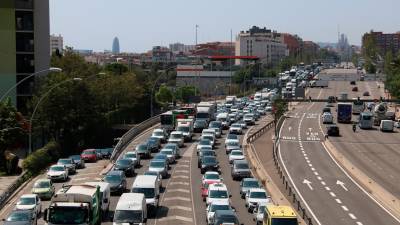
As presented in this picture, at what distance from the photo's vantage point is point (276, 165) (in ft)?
177

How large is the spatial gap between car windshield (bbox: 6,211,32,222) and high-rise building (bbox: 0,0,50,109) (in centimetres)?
4721

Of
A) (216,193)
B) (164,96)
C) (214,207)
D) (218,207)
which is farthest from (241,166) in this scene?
(164,96)

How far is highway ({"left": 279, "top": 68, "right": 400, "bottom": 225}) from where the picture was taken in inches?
1436

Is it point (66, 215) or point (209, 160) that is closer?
point (66, 215)

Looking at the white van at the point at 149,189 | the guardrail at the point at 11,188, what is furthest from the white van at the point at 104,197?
the guardrail at the point at 11,188

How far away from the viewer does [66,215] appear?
88.2 ft

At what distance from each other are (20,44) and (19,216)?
167 feet

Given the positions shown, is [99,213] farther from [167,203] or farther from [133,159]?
[133,159]

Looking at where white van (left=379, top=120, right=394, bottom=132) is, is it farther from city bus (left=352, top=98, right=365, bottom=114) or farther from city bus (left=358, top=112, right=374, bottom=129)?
city bus (left=352, top=98, right=365, bottom=114)

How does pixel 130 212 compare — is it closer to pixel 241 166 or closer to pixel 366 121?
pixel 241 166

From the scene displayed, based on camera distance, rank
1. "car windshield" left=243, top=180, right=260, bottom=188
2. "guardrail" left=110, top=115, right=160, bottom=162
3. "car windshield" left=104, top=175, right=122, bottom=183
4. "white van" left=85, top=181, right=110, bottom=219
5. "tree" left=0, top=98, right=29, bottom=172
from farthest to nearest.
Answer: "guardrail" left=110, top=115, right=160, bottom=162 → "tree" left=0, top=98, right=29, bottom=172 → "car windshield" left=104, top=175, right=122, bottom=183 → "car windshield" left=243, top=180, right=260, bottom=188 → "white van" left=85, top=181, right=110, bottom=219

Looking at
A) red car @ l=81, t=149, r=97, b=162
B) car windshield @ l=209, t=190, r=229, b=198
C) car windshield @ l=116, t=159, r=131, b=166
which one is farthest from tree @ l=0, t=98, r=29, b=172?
car windshield @ l=209, t=190, r=229, b=198

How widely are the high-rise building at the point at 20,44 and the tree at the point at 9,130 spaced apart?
1733cm

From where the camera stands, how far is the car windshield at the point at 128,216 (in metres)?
29.9
